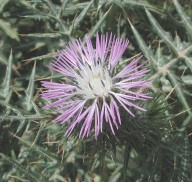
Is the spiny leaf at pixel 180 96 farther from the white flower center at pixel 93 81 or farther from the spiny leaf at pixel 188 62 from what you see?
the white flower center at pixel 93 81

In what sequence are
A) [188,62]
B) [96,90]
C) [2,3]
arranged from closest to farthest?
[96,90] → [188,62] → [2,3]

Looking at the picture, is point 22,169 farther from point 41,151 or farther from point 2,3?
point 2,3

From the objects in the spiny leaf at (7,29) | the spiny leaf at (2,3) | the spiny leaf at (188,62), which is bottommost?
the spiny leaf at (188,62)

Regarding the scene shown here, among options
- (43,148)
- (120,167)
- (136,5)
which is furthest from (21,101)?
(136,5)

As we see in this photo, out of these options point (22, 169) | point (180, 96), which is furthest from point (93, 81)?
point (22, 169)

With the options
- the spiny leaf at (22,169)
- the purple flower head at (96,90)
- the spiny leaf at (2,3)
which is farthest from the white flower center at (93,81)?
the spiny leaf at (2,3)
